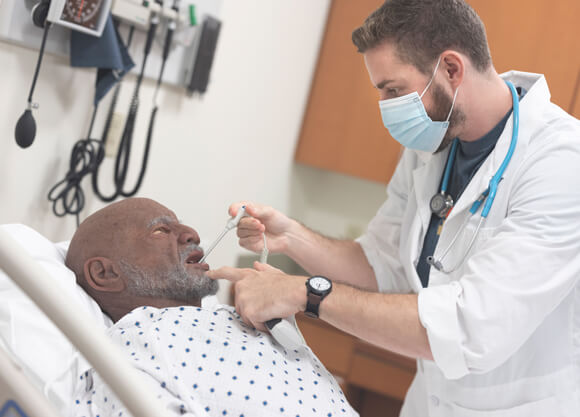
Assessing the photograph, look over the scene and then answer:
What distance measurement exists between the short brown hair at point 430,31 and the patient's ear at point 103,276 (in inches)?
32.8

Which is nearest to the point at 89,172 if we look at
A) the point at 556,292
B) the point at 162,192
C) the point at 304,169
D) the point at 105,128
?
the point at 105,128

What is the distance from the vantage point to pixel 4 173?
158 centimetres

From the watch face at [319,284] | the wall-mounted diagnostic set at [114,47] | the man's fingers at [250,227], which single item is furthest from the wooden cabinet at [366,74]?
the watch face at [319,284]

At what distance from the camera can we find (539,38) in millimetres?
2648

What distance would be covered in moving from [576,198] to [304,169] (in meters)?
2.09

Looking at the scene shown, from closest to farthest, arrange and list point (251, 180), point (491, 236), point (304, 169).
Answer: point (491, 236) < point (251, 180) < point (304, 169)

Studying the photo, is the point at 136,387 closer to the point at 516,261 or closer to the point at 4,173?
the point at 516,261

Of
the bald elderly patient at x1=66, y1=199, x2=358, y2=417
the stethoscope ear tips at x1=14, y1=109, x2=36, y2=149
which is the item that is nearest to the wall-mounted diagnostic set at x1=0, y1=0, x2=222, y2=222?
the stethoscope ear tips at x1=14, y1=109, x2=36, y2=149

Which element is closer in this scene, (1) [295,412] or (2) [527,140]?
(1) [295,412]

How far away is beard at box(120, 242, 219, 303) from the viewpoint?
4.66 ft

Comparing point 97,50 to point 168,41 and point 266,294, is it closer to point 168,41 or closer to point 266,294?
point 168,41

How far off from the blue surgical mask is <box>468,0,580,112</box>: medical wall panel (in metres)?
1.32

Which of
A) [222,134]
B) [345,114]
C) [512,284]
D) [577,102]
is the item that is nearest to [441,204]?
[512,284]

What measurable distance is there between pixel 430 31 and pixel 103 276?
0.96m
